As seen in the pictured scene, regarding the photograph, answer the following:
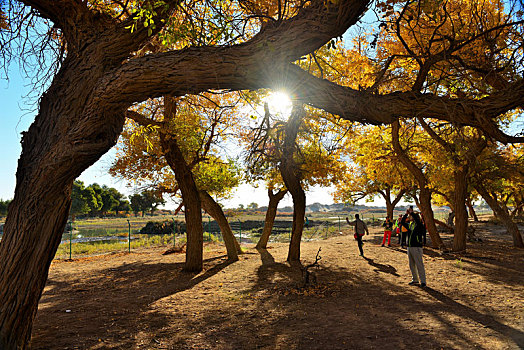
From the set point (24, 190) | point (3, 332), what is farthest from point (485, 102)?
point (3, 332)

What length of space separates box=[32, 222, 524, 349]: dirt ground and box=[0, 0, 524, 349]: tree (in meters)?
1.53

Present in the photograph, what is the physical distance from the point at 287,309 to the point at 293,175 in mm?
5637

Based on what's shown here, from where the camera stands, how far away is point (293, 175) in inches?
428

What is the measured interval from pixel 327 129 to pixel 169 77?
950 centimetres

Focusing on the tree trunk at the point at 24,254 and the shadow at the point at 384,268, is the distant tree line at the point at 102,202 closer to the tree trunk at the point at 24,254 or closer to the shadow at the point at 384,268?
the shadow at the point at 384,268

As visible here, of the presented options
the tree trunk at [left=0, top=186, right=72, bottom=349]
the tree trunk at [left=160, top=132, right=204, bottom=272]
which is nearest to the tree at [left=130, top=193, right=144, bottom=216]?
the tree trunk at [left=160, top=132, right=204, bottom=272]

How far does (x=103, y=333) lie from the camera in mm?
4695

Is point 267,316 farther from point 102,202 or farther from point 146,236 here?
point 102,202

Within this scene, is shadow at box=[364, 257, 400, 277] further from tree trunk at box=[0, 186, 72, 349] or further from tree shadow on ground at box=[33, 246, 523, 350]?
tree trunk at box=[0, 186, 72, 349]

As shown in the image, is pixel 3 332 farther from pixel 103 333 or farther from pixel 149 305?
pixel 149 305

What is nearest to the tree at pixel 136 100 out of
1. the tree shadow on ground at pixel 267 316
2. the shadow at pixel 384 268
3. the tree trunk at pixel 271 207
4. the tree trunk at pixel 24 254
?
the tree trunk at pixel 24 254

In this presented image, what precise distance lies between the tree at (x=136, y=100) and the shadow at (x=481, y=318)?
300cm

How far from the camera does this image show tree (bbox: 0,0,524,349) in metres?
3.31

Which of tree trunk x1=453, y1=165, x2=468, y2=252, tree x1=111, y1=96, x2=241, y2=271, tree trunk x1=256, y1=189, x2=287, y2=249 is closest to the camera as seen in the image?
tree x1=111, y1=96, x2=241, y2=271
